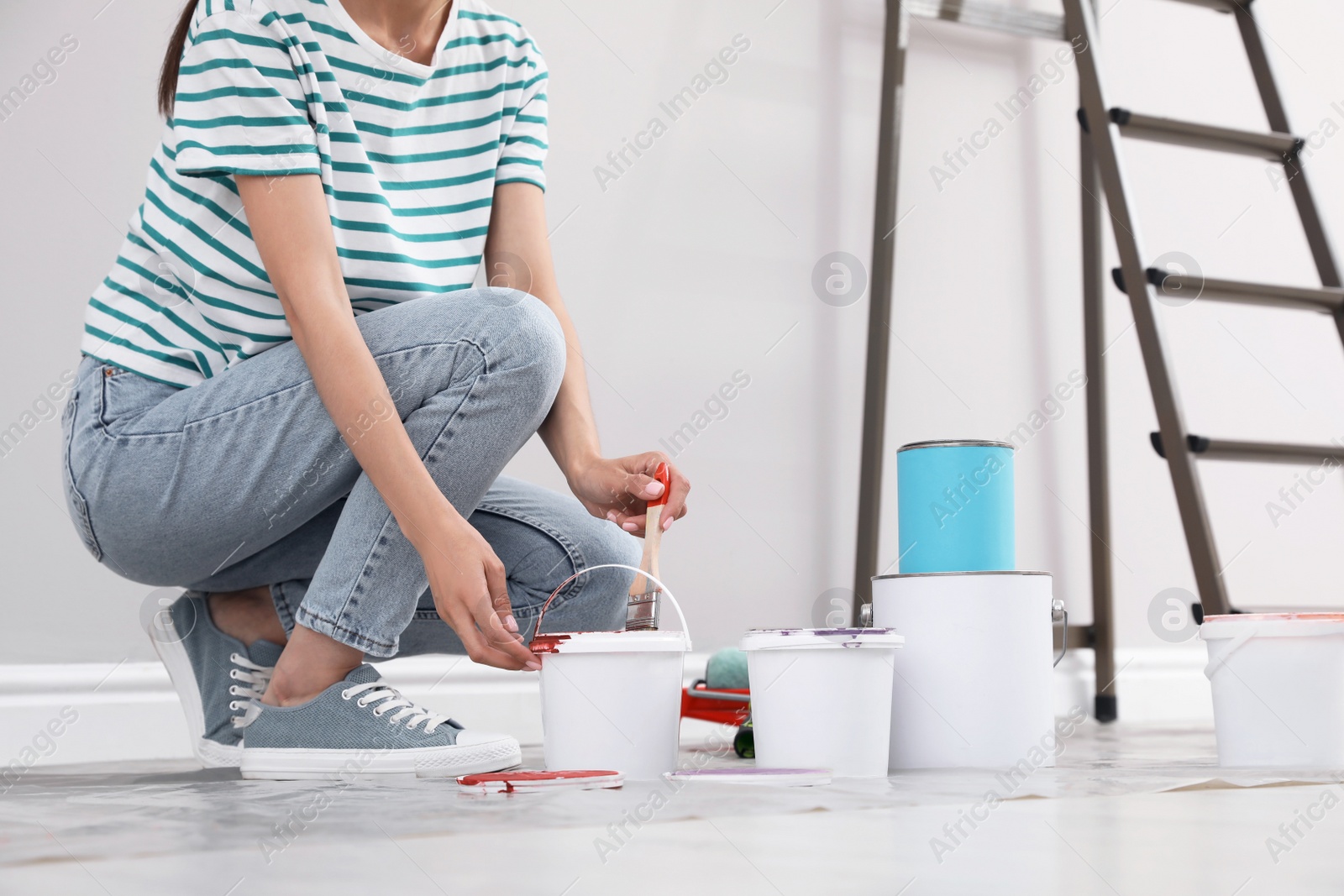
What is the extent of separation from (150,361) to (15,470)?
1.56 ft

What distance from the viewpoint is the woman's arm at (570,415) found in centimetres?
106

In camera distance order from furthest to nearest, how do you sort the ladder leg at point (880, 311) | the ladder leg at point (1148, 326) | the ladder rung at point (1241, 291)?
1. the ladder leg at point (880, 311)
2. the ladder rung at point (1241, 291)
3. the ladder leg at point (1148, 326)

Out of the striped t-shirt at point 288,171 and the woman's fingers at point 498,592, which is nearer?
the woman's fingers at point 498,592

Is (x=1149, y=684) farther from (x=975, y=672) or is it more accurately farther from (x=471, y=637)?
(x=471, y=637)

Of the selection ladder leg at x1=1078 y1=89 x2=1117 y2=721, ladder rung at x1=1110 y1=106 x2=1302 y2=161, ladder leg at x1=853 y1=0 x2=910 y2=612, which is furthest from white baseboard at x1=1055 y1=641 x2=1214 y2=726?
ladder rung at x1=1110 y1=106 x2=1302 y2=161

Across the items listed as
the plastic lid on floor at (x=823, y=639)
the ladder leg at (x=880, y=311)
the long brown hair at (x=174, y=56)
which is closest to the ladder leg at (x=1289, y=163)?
the ladder leg at (x=880, y=311)

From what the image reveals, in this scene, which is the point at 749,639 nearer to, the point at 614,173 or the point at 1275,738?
the point at 1275,738

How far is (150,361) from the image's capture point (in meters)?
Result: 1.07

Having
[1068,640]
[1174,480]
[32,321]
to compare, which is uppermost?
[32,321]

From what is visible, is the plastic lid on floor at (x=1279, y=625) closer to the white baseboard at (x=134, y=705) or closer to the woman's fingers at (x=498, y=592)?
the woman's fingers at (x=498, y=592)

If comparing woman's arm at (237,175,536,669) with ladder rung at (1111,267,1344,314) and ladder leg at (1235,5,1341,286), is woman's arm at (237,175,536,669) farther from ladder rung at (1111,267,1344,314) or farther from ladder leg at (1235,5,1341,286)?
ladder leg at (1235,5,1341,286)

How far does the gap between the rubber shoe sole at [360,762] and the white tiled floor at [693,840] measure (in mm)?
45

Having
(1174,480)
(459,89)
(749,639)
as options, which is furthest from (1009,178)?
(749,639)

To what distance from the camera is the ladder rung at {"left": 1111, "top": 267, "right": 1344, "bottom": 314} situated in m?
1.59
